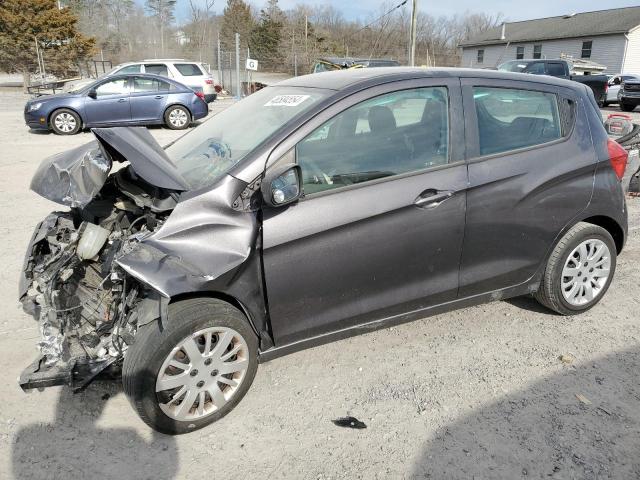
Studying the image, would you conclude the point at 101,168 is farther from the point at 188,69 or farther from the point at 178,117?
the point at 188,69

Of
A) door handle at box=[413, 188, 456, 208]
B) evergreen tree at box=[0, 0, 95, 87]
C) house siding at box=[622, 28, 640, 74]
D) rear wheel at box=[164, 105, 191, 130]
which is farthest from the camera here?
house siding at box=[622, 28, 640, 74]

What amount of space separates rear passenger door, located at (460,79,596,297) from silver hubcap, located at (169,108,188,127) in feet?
37.9

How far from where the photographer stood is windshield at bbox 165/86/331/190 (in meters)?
2.88

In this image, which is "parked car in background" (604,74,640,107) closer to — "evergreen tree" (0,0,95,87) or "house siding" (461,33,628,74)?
"house siding" (461,33,628,74)

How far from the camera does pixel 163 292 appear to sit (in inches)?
91.0

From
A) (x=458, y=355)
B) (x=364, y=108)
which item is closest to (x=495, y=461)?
(x=458, y=355)

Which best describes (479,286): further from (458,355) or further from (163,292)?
(163,292)

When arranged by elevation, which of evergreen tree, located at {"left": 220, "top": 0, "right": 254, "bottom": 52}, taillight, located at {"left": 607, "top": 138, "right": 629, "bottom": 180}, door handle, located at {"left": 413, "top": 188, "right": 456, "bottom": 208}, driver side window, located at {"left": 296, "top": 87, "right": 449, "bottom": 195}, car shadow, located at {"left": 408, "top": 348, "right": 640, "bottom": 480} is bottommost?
car shadow, located at {"left": 408, "top": 348, "right": 640, "bottom": 480}

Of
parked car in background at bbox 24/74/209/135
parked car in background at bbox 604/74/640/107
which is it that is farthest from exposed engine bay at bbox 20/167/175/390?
parked car in background at bbox 604/74/640/107

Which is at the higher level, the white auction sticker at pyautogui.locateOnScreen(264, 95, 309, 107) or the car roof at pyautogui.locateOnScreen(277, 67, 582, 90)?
the car roof at pyautogui.locateOnScreen(277, 67, 582, 90)

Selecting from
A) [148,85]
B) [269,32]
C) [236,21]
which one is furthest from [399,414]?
[236,21]

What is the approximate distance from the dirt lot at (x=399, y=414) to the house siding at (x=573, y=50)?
122 ft

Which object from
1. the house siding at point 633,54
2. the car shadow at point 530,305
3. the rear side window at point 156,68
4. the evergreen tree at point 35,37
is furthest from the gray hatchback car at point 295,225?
the house siding at point 633,54

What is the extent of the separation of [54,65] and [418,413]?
102 ft
